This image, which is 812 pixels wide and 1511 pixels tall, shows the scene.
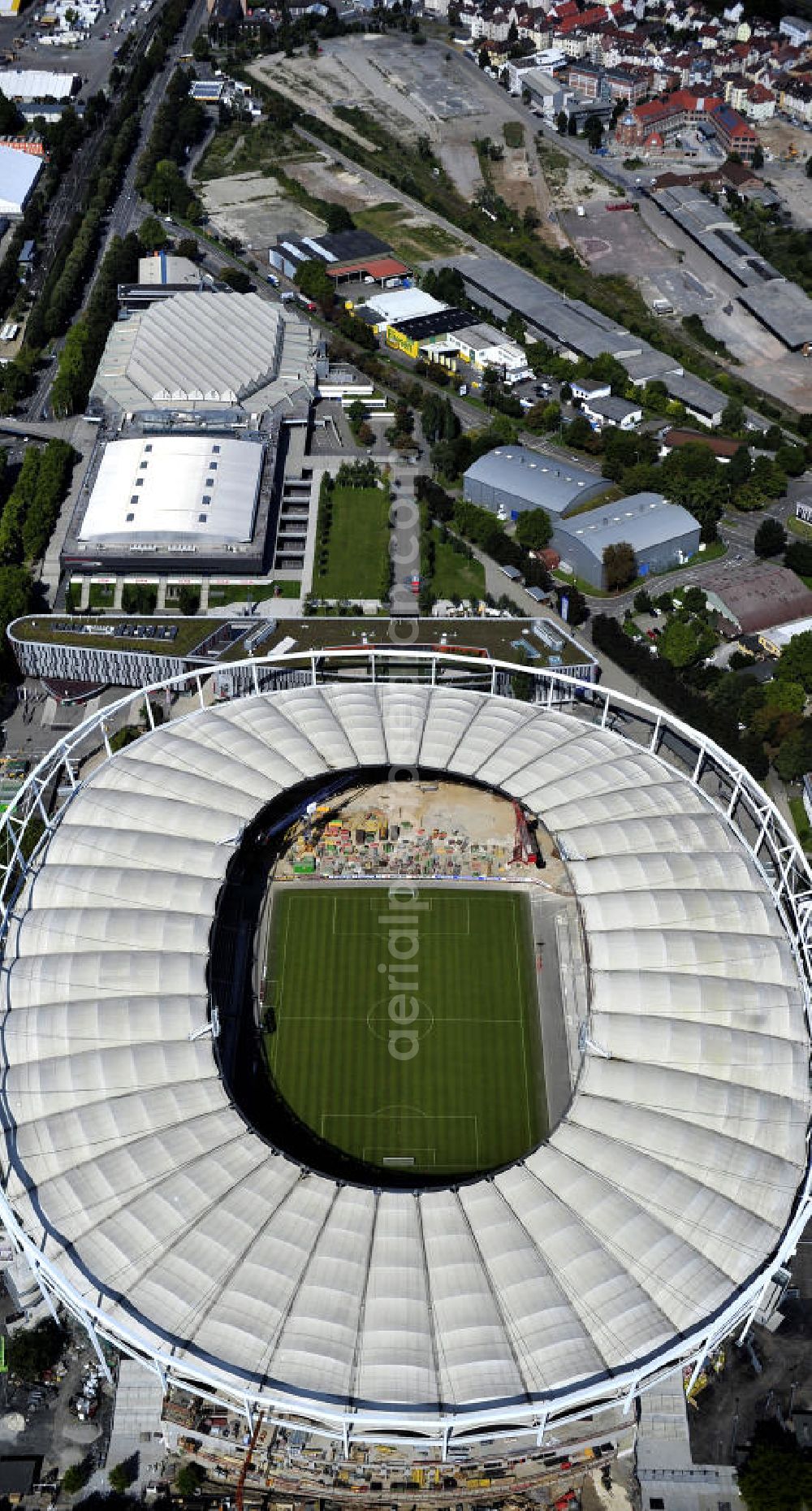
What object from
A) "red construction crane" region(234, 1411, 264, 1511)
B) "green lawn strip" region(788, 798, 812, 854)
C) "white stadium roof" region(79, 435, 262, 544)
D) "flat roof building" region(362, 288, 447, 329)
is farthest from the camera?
"flat roof building" region(362, 288, 447, 329)

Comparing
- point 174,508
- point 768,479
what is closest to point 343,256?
point 174,508

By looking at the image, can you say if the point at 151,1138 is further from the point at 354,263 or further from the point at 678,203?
the point at 678,203

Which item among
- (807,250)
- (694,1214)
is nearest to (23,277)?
(807,250)

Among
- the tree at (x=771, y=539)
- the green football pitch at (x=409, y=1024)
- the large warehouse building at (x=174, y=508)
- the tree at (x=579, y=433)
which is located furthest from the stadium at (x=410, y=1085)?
the tree at (x=579, y=433)

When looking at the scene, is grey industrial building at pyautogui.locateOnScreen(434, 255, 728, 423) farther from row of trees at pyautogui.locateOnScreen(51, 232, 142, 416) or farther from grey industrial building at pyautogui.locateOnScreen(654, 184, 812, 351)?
row of trees at pyautogui.locateOnScreen(51, 232, 142, 416)

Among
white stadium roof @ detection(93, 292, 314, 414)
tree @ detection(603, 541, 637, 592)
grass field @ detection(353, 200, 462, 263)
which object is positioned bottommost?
tree @ detection(603, 541, 637, 592)


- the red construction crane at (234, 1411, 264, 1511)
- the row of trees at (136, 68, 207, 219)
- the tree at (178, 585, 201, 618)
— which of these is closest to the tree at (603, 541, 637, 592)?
the tree at (178, 585, 201, 618)

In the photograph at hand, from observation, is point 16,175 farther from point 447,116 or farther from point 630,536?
point 630,536
